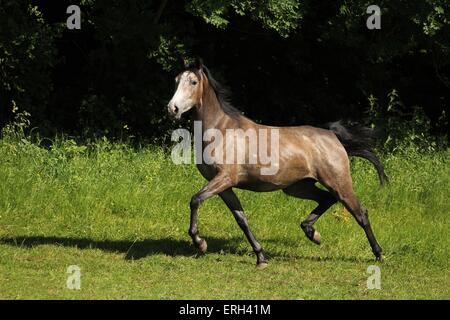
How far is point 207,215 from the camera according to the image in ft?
37.0

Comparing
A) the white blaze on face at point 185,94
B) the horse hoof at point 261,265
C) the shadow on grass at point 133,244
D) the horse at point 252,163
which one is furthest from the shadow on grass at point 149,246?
the white blaze on face at point 185,94

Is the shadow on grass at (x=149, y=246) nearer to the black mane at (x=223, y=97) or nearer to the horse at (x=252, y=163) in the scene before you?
the horse at (x=252, y=163)

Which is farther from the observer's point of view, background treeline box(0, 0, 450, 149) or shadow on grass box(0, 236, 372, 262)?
background treeline box(0, 0, 450, 149)

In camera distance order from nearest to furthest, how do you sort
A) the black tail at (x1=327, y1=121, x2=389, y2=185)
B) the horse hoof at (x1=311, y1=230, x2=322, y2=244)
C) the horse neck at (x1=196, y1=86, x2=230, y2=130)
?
the horse neck at (x1=196, y1=86, x2=230, y2=130) → the horse hoof at (x1=311, y1=230, x2=322, y2=244) → the black tail at (x1=327, y1=121, x2=389, y2=185)

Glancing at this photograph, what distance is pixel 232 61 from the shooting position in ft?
57.4

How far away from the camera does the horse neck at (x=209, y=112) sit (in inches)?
364

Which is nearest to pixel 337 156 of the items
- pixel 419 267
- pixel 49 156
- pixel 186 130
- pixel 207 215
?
pixel 419 267

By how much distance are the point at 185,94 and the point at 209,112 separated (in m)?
0.41

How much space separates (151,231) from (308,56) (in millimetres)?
7958

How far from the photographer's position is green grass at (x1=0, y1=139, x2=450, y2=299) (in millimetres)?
8219

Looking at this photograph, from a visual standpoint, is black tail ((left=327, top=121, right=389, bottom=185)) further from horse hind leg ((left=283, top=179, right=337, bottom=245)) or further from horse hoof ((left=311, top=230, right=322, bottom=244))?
horse hoof ((left=311, top=230, right=322, bottom=244))

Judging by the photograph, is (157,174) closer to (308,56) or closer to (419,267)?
(419,267)

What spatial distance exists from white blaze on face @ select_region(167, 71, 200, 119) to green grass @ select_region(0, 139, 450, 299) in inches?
A: 66.3

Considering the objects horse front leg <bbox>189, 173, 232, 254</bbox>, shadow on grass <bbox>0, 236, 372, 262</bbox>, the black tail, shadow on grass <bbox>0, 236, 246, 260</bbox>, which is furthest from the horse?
shadow on grass <bbox>0, 236, 246, 260</bbox>
